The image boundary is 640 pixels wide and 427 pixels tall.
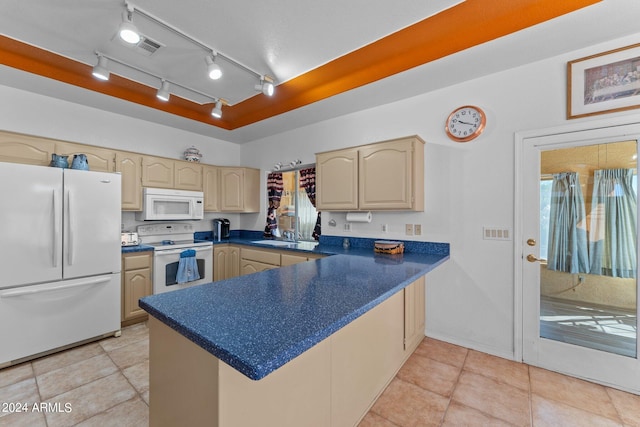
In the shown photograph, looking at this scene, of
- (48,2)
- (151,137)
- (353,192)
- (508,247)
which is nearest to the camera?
(48,2)

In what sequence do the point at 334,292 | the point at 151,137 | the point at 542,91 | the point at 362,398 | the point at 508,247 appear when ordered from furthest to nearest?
the point at 151,137 → the point at 508,247 → the point at 542,91 → the point at 362,398 → the point at 334,292

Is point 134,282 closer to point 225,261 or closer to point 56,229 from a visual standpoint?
point 56,229

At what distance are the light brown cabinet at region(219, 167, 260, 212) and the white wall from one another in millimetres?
2258

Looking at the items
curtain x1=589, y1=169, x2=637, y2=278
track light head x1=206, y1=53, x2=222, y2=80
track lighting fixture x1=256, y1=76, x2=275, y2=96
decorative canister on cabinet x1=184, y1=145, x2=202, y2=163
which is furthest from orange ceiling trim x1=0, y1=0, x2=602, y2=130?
curtain x1=589, y1=169, x2=637, y2=278

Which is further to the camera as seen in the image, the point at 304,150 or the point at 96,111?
the point at 304,150

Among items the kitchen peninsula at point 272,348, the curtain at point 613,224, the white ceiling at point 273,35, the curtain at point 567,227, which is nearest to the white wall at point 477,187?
the white ceiling at point 273,35

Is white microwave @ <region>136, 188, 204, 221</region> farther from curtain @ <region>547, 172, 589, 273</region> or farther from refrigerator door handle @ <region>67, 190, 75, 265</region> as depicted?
curtain @ <region>547, 172, 589, 273</region>

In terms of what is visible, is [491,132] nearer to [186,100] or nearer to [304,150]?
[304,150]

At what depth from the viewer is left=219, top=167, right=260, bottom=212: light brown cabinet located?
4168 millimetres

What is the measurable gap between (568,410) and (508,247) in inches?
45.0

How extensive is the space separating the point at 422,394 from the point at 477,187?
1.78 meters

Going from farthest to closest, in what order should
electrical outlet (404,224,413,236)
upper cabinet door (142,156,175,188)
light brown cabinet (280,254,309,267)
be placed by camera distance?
1. upper cabinet door (142,156,175,188)
2. light brown cabinet (280,254,309,267)
3. electrical outlet (404,224,413,236)

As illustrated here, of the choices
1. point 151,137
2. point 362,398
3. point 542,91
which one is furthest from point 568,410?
point 151,137

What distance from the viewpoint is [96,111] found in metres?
3.21
